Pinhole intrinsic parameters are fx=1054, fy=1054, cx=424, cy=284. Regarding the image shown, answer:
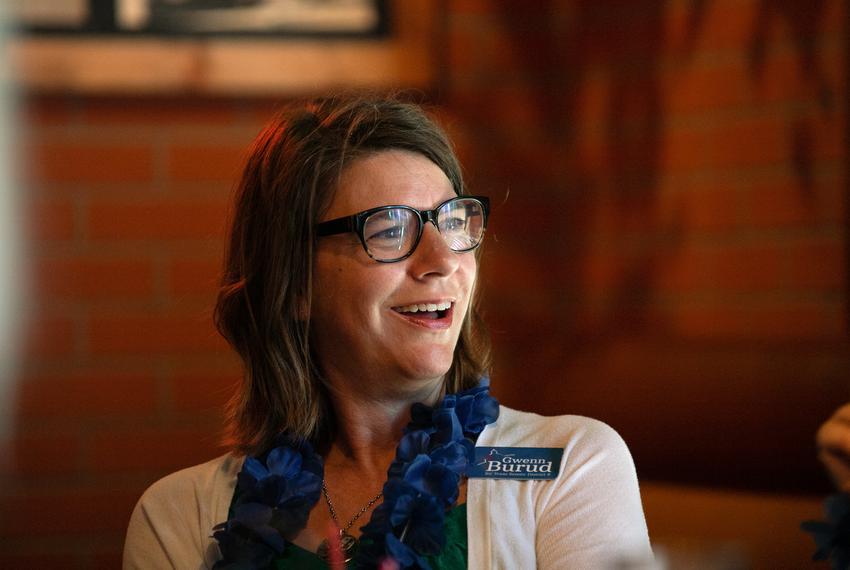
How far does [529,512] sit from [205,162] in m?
1.19

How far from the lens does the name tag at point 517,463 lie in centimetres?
151

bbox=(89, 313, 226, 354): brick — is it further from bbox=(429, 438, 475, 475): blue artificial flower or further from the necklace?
bbox=(429, 438, 475, 475): blue artificial flower

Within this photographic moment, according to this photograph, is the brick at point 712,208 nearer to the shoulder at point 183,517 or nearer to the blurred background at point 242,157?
the blurred background at point 242,157

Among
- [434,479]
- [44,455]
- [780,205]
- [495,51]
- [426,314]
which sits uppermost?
[495,51]

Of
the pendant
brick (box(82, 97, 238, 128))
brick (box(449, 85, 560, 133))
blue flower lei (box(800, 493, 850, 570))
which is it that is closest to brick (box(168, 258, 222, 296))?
brick (box(82, 97, 238, 128))

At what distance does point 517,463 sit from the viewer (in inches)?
60.4

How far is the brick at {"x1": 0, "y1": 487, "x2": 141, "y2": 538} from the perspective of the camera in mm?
2215

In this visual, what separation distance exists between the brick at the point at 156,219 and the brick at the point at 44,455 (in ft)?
1.45

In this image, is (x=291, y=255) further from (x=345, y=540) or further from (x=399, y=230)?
(x=345, y=540)

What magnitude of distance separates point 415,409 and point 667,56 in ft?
3.21

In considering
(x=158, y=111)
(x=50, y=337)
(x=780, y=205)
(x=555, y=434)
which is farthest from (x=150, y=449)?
(x=780, y=205)

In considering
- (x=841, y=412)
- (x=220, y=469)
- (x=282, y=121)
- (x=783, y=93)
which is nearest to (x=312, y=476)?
(x=220, y=469)

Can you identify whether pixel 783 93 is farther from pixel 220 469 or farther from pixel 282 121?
pixel 220 469

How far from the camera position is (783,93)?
1.96 meters
